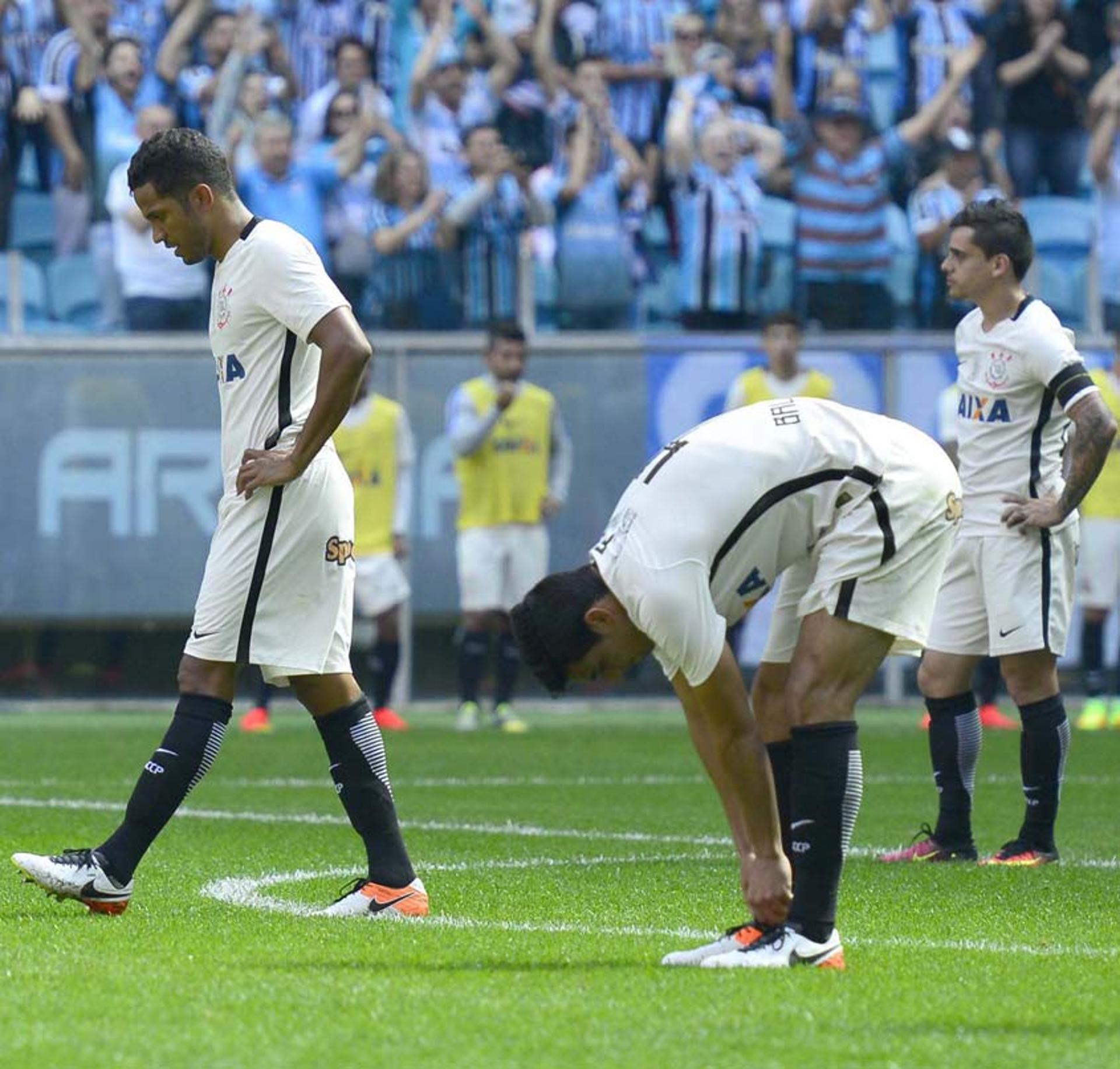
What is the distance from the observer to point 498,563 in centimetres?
1652

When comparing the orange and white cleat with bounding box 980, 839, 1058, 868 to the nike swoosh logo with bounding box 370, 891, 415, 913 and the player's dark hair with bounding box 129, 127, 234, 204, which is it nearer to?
the nike swoosh logo with bounding box 370, 891, 415, 913

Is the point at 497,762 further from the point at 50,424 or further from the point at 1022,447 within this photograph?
the point at 50,424

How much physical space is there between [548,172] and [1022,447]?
9910 millimetres

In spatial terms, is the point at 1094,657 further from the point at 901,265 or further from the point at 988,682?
the point at 901,265

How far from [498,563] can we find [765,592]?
1075cm

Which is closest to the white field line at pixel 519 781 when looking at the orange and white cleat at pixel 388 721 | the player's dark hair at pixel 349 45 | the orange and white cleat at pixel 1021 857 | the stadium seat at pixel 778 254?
the orange and white cleat at pixel 1021 857

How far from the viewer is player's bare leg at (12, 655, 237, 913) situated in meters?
6.73

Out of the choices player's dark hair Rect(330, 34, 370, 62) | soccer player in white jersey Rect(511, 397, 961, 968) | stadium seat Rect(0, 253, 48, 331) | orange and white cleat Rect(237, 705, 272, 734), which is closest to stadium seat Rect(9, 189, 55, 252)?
stadium seat Rect(0, 253, 48, 331)

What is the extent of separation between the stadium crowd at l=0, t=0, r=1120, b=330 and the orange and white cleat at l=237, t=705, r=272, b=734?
3.32 meters

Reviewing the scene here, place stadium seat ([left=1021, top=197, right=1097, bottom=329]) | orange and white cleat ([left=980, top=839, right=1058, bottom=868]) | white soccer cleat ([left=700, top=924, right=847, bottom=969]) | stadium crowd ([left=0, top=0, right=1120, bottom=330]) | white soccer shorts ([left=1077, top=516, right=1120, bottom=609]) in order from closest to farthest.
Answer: white soccer cleat ([left=700, top=924, right=847, bottom=969]) < orange and white cleat ([left=980, top=839, right=1058, bottom=868]) < white soccer shorts ([left=1077, top=516, right=1120, bottom=609]) < stadium crowd ([left=0, top=0, right=1120, bottom=330]) < stadium seat ([left=1021, top=197, right=1097, bottom=329])

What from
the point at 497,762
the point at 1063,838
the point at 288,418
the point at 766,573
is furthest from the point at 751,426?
the point at 497,762

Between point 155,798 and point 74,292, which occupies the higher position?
point 74,292

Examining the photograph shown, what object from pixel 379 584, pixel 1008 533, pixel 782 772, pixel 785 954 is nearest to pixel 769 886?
pixel 785 954

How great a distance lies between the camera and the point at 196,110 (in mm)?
17734
